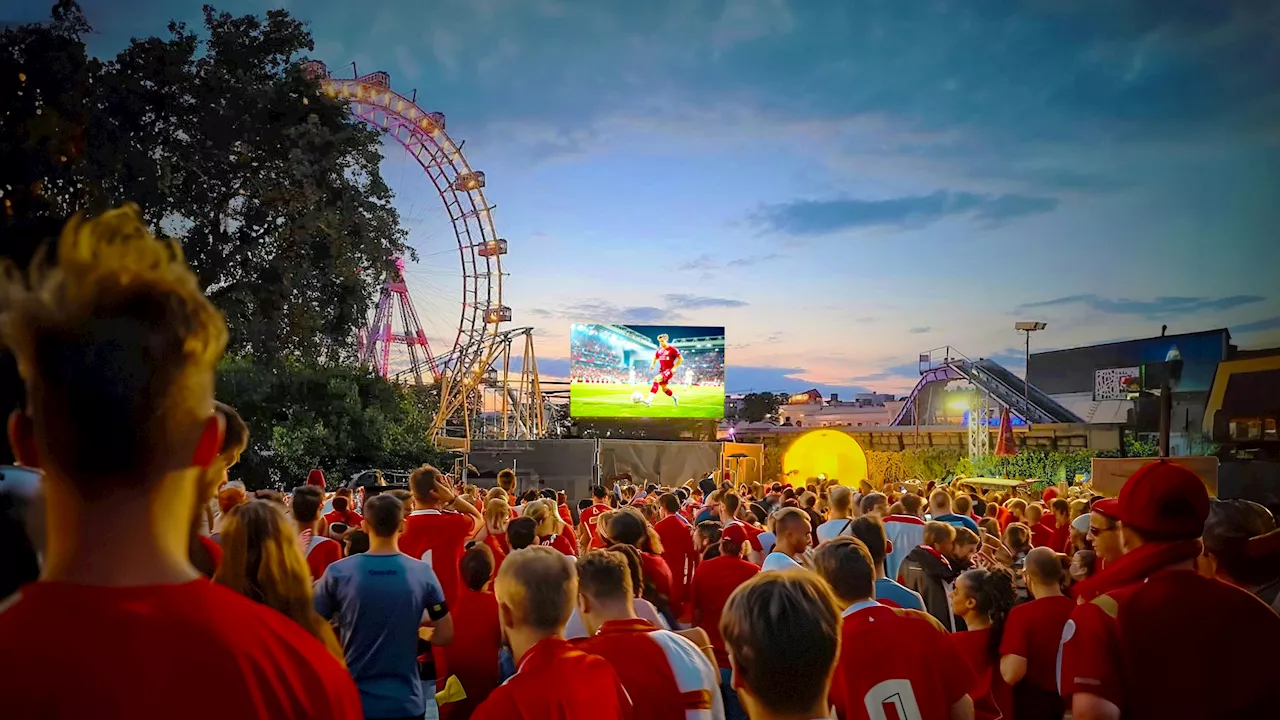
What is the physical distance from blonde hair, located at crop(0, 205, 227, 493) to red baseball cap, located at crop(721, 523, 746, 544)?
562 centimetres

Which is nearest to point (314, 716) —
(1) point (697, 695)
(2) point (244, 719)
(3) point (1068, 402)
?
(2) point (244, 719)

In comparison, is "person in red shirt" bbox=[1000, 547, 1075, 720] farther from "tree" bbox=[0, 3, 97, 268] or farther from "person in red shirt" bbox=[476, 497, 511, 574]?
"tree" bbox=[0, 3, 97, 268]

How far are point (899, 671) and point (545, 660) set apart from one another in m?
1.38

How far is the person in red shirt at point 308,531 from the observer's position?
586 centimetres

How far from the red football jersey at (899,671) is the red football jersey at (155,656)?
2547mm

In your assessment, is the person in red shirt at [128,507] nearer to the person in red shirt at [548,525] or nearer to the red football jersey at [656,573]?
the red football jersey at [656,573]

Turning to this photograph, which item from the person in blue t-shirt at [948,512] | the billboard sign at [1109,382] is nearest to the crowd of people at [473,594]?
the person in blue t-shirt at [948,512]

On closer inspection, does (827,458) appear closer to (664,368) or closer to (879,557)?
(664,368)

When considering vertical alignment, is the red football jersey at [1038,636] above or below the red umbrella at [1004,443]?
below

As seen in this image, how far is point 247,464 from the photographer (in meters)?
22.2

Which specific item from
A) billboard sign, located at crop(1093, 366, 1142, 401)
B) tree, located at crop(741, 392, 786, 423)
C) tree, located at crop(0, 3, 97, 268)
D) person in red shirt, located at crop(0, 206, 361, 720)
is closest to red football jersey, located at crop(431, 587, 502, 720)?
person in red shirt, located at crop(0, 206, 361, 720)

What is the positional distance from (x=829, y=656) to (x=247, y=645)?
5.19 feet

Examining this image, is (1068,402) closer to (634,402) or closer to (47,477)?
(634,402)

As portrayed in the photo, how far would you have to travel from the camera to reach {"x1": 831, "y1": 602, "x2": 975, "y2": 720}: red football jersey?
3.37m
